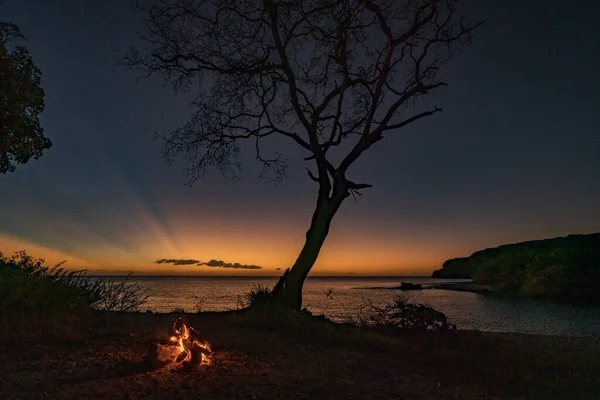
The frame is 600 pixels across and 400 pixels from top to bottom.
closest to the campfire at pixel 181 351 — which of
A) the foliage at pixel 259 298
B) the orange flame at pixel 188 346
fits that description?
the orange flame at pixel 188 346

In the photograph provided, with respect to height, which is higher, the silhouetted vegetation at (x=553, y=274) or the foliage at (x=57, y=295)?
the silhouetted vegetation at (x=553, y=274)

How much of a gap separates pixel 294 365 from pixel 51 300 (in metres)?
5.85

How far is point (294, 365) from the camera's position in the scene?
834 centimetres

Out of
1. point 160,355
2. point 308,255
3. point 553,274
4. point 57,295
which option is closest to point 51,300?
point 57,295

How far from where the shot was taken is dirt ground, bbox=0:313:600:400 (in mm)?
6781

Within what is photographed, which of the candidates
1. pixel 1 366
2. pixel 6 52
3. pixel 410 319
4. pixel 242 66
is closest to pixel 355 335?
pixel 410 319

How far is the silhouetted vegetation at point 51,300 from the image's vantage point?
9453 millimetres

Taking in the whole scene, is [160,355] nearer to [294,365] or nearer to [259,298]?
[294,365]

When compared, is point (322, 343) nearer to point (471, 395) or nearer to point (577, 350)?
point (471, 395)

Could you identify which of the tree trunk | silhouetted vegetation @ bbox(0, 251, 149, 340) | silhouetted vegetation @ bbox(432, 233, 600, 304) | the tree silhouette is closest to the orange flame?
silhouetted vegetation @ bbox(0, 251, 149, 340)

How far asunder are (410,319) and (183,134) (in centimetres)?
932

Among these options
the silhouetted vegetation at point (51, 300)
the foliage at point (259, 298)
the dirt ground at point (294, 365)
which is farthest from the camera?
the foliage at point (259, 298)

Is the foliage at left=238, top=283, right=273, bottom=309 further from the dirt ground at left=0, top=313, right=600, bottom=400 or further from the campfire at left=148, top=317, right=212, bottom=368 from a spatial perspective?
the campfire at left=148, top=317, right=212, bottom=368

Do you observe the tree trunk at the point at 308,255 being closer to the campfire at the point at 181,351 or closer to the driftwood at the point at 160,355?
the campfire at the point at 181,351
